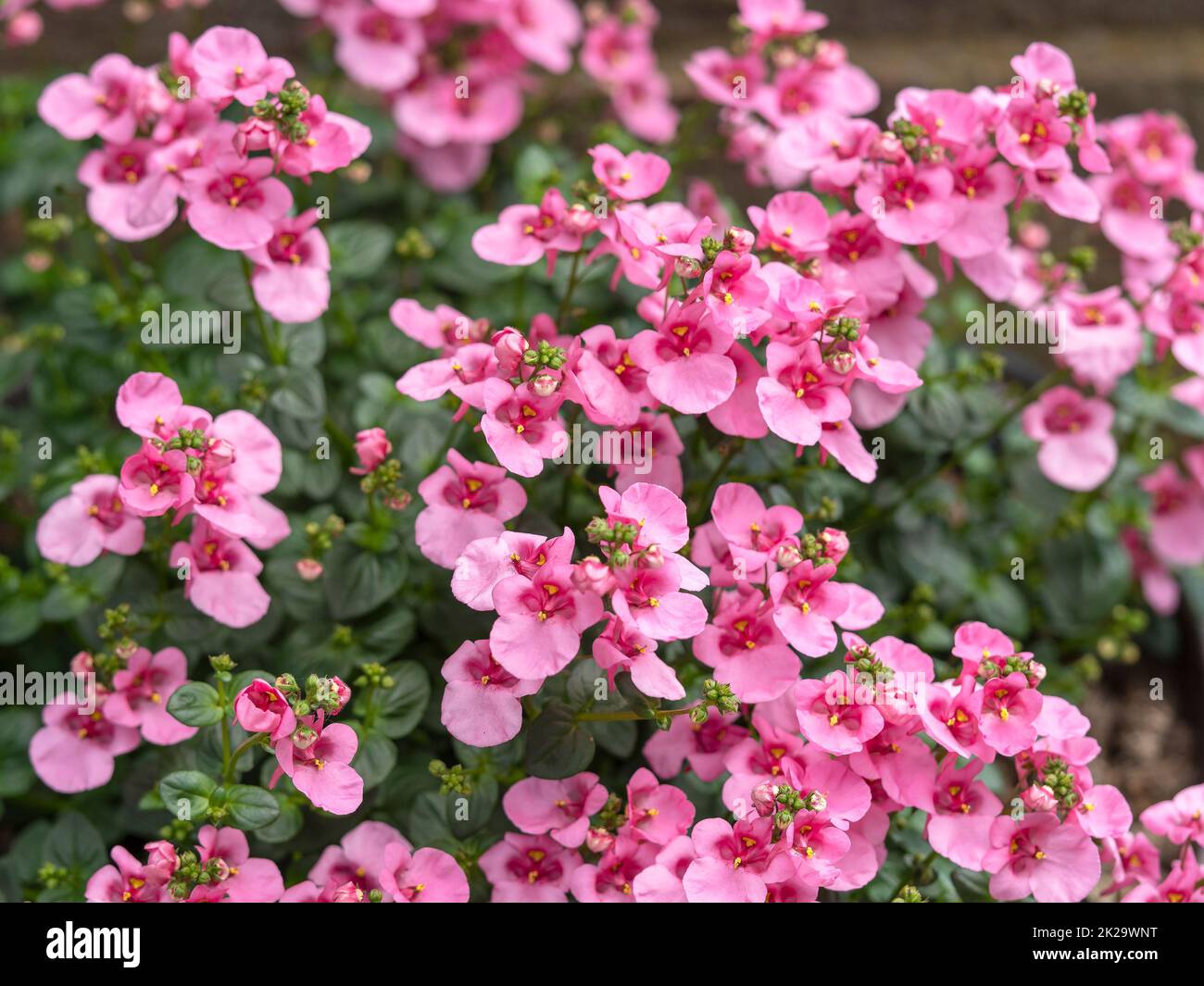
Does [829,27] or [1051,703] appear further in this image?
[829,27]

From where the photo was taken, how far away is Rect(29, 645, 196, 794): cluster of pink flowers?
1.30 m

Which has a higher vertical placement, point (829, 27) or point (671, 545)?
point (829, 27)

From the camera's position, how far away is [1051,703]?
3.99ft

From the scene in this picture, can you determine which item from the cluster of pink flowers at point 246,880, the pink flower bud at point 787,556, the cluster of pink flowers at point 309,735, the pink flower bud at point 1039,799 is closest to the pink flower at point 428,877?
the cluster of pink flowers at point 246,880

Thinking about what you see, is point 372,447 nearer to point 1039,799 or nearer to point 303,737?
point 303,737

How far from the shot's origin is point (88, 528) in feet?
4.32

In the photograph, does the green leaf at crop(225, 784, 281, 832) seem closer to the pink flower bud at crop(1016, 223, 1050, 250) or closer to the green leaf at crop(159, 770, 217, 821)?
the green leaf at crop(159, 770, 217, 821)

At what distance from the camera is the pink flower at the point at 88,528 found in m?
1.30

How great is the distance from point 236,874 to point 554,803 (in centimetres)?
31

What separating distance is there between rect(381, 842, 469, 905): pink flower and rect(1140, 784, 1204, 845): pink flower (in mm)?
705

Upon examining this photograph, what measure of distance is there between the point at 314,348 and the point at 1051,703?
2.98 feet

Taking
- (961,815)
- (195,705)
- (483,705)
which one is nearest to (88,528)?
(195,705)

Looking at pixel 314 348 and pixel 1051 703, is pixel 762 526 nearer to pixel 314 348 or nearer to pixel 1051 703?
pixel 1051 703
